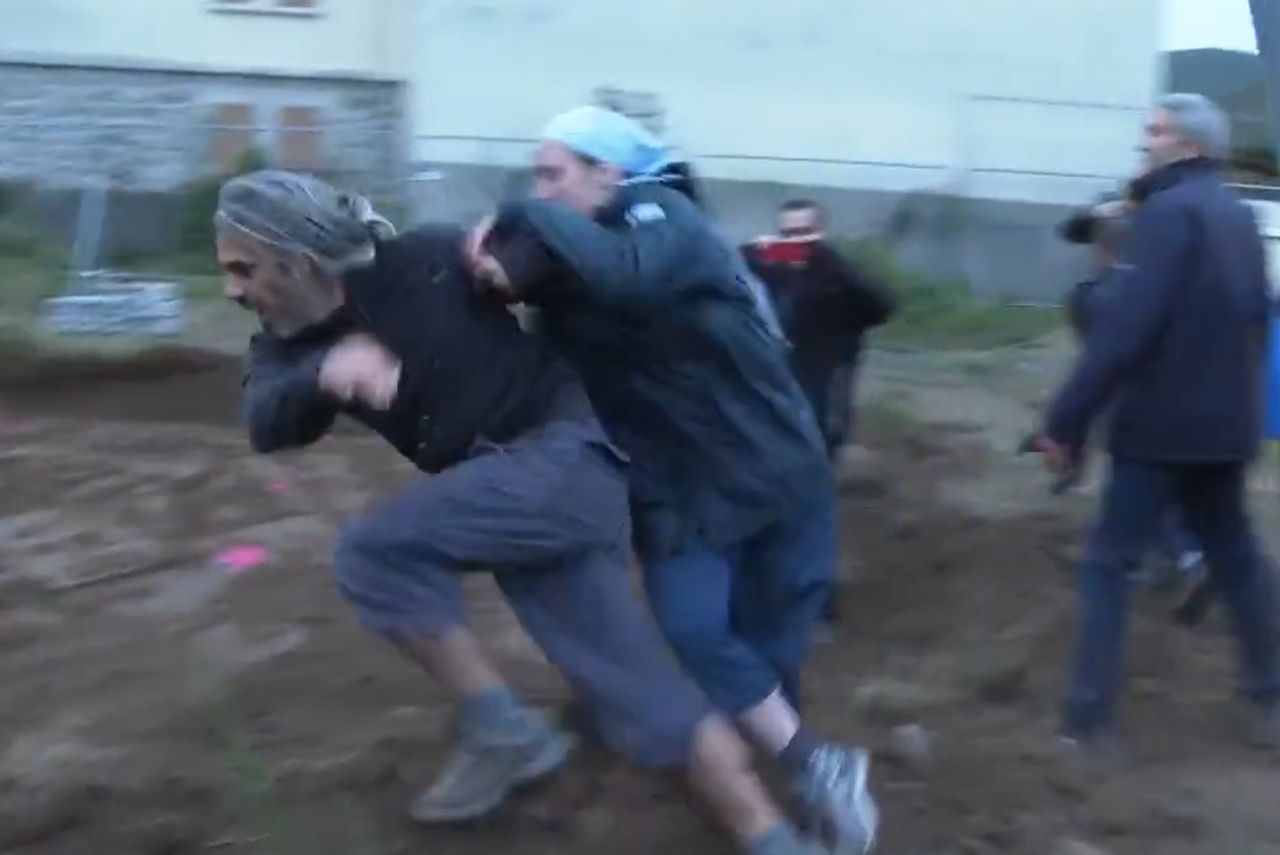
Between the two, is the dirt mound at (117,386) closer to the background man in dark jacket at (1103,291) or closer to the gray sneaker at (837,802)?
the background man in dark jacket at (1103,291)

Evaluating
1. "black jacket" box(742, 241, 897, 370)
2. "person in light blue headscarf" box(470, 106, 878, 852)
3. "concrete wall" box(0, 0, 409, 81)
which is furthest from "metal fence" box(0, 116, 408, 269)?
"person in light blue headscarf" box(470, 106, 878, 852)

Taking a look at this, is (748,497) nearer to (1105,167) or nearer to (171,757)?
(171,757)

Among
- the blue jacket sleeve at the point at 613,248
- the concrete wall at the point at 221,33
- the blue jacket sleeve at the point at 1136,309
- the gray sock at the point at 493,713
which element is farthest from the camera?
the concrete wall at the point at 221,33

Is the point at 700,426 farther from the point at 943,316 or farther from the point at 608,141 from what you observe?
the point at 943,316

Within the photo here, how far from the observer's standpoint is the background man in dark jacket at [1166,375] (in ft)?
17.4

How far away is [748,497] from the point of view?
15.1ft

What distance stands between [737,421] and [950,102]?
13172 mm

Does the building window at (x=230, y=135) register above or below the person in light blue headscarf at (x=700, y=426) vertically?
below

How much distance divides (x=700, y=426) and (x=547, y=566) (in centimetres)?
48

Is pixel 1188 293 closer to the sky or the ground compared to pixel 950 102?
closer to the sky

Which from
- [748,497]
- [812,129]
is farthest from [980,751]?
[812,129]

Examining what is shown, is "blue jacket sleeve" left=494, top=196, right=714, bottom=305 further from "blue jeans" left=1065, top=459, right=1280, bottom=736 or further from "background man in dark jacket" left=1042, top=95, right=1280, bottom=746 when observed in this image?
"blue jeans" left=1065, top=459, right=1280, bottom=736

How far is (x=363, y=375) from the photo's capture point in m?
4.20

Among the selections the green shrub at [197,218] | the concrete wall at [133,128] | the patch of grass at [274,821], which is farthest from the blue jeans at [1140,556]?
the concrete wall at [133,128]
